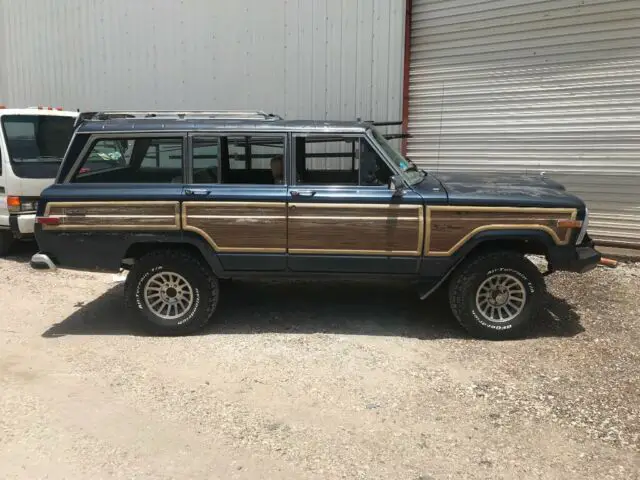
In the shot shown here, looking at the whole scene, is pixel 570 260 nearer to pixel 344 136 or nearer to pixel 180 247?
pixel 344 136

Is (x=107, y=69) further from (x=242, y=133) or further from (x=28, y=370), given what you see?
(x=28, y=370)

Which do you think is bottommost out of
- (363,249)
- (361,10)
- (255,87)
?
(363,249)

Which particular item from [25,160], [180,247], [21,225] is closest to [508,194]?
[180,247]

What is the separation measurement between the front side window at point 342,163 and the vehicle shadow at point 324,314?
143 centimetres

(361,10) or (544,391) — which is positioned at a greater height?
(361,10)

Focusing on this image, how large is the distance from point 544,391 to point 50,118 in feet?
26.7

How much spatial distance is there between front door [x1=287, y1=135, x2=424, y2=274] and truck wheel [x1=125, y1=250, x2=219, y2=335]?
0.88 m

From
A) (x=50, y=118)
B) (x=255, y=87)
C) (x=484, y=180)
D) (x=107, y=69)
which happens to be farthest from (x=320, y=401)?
(x=107, y=69)

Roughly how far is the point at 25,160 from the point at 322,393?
21.2ft

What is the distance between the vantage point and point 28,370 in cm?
475

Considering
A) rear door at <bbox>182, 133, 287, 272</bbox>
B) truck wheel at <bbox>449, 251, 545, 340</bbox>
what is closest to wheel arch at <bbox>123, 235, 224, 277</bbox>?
rear door at <bbox>182, 133, 287, 272</bbox>

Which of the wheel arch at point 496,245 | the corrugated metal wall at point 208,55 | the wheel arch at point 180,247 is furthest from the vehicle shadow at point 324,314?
the corrugated metal wall at point 208,55

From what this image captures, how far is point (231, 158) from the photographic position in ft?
18.0

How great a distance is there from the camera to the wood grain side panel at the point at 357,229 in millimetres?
5180
